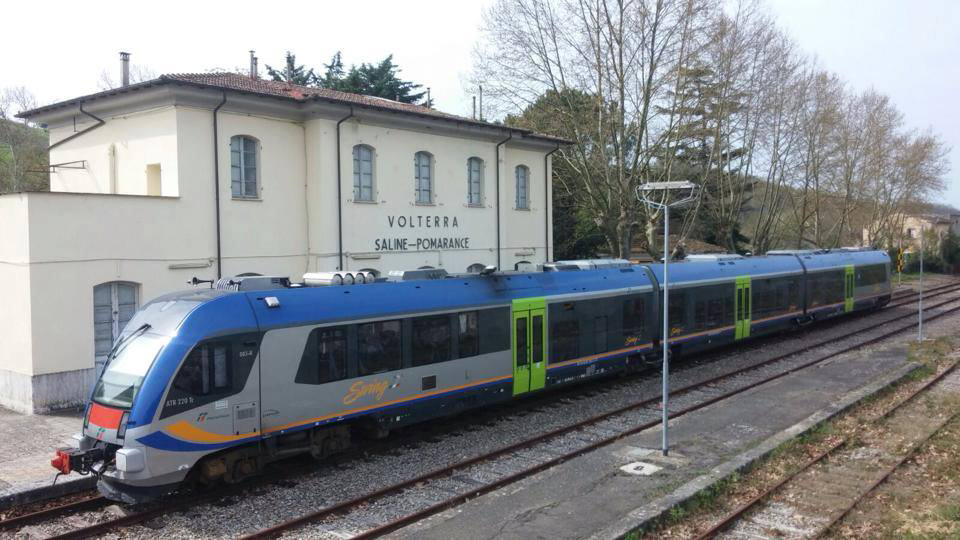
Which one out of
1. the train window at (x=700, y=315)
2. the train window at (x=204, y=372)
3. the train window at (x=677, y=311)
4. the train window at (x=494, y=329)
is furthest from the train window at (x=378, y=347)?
the train window at (x=700, y=315)

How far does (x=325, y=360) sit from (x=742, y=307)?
14.8 metres

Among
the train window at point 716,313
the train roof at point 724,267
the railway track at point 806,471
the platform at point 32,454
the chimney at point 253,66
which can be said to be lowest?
the railway track at point 806,471

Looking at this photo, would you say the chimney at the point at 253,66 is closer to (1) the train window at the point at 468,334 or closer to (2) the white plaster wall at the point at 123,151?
(2) the white plaster wall at the point at 123,151

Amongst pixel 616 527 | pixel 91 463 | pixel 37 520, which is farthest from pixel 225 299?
pixel 616 527

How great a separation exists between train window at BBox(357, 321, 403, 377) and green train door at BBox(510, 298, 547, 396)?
9.62 ft

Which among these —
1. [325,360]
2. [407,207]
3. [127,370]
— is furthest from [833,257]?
[127,370]

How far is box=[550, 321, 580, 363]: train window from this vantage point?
1531 centimetres

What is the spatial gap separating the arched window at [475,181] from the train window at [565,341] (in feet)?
31.8

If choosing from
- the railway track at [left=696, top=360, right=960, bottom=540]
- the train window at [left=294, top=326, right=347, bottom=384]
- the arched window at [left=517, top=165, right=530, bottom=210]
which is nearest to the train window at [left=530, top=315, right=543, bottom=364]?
the train window at [left=294, top=326, right=347, bottom=384]

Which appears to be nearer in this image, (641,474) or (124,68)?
(641,474)

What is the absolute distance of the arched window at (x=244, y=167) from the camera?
1852 cm

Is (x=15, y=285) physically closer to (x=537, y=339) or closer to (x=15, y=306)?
(x=15, y=306)

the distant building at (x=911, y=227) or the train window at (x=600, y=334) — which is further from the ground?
the distant building at (x=911, y=227)

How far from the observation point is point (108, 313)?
52.2ft
